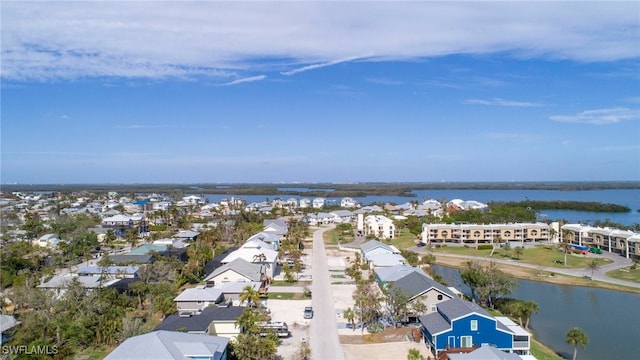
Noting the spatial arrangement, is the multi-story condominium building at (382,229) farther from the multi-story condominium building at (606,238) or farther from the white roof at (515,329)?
the white roof at (515,329)

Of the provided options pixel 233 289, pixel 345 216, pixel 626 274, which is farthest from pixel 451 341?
pixel 345 216

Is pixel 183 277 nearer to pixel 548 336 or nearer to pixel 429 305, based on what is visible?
pixel 429 305

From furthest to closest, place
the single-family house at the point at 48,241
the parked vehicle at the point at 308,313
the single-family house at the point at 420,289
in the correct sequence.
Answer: the single-family house at the point at 48,241 → the parked vehicle at the point at 308,313 → the single-family house at the point at 420,289

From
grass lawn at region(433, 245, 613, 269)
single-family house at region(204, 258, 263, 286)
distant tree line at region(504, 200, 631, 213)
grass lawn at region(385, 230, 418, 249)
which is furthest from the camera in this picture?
distant tree line at region(504, 200, 631, 213)

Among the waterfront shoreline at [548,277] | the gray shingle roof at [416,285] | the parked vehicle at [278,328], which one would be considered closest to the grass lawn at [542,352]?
the gray shingle roof at [416,285]

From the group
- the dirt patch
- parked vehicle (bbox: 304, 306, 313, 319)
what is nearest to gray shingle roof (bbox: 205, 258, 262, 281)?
parked vehicle (bbox: 304, 306, 313, 319)

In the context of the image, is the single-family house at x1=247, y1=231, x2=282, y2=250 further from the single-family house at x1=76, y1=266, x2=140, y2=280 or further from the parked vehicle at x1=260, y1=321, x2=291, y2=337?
the parked vehicle at x1=260, y1=321, x2=291, y2=337
